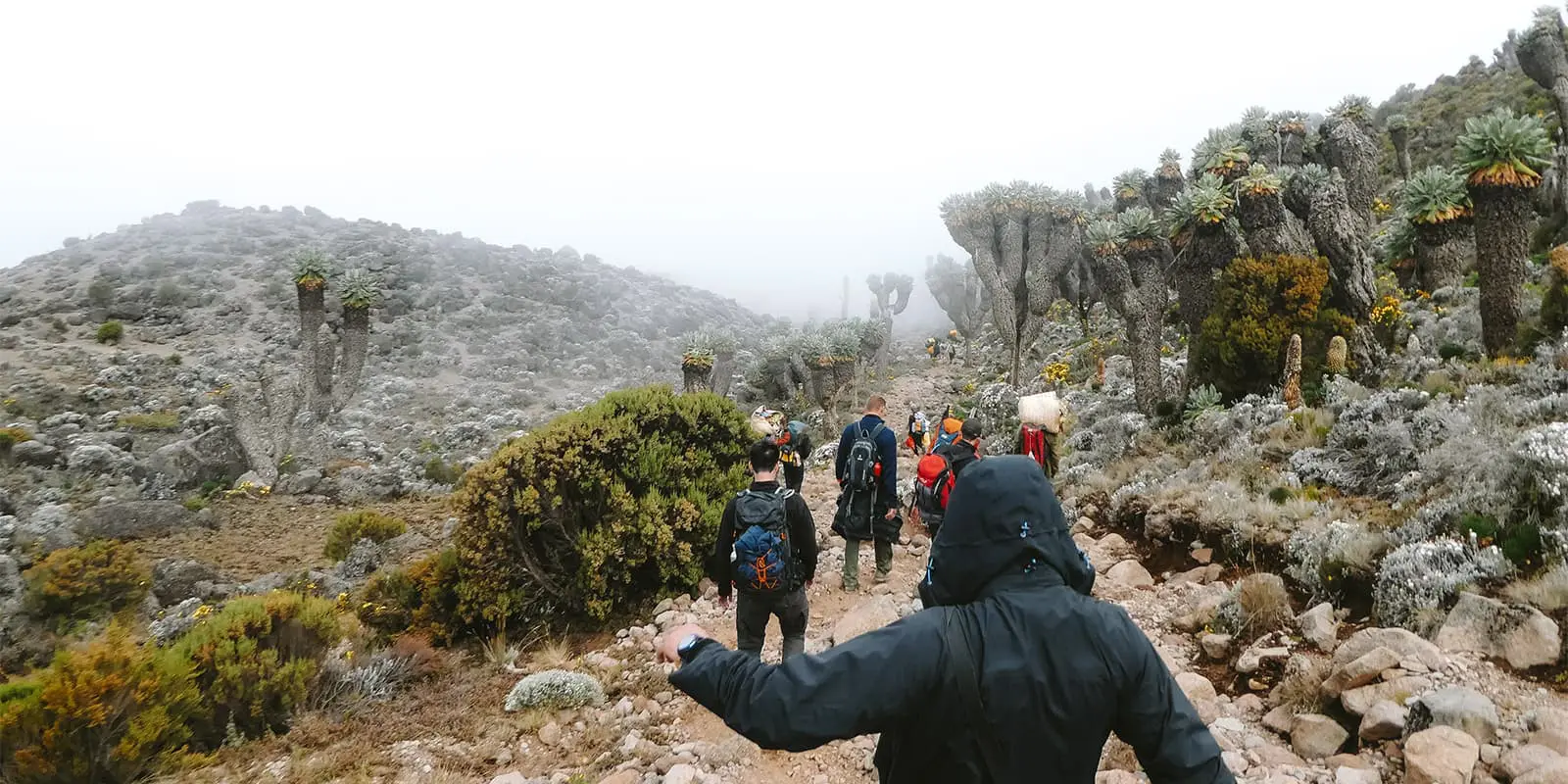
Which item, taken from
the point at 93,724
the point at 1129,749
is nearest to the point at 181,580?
the point at 93,724

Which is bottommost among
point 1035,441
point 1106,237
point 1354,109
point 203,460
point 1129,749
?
point 203,460

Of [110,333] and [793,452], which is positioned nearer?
[793,452]

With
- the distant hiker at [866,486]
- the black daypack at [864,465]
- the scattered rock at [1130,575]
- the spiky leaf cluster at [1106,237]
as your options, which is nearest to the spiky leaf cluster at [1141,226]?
the spiky leaf cluster at [1106,237]

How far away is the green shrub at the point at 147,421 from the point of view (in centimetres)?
2377

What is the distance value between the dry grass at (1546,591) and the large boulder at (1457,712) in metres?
1.23

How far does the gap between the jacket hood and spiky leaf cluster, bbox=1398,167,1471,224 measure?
14.1 meters

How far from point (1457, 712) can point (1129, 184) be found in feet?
66.3

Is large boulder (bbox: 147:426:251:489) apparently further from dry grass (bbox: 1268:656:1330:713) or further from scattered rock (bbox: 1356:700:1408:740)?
scattered rock (bbox: 1356:700:1408:740)

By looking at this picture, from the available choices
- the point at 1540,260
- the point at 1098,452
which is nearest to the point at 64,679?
the point at 1098,452

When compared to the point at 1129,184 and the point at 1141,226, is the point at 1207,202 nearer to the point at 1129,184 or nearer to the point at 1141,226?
the point at 1141,226

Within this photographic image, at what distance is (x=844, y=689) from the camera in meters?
1.69

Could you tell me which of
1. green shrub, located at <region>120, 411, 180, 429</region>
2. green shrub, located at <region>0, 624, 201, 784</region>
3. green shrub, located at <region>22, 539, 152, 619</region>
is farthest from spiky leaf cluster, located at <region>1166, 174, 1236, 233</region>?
green shrub, located at <region>120, 411, 180, 429</region>

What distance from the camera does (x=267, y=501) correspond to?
58.8ft

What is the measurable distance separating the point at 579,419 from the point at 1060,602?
6947 millimetres
